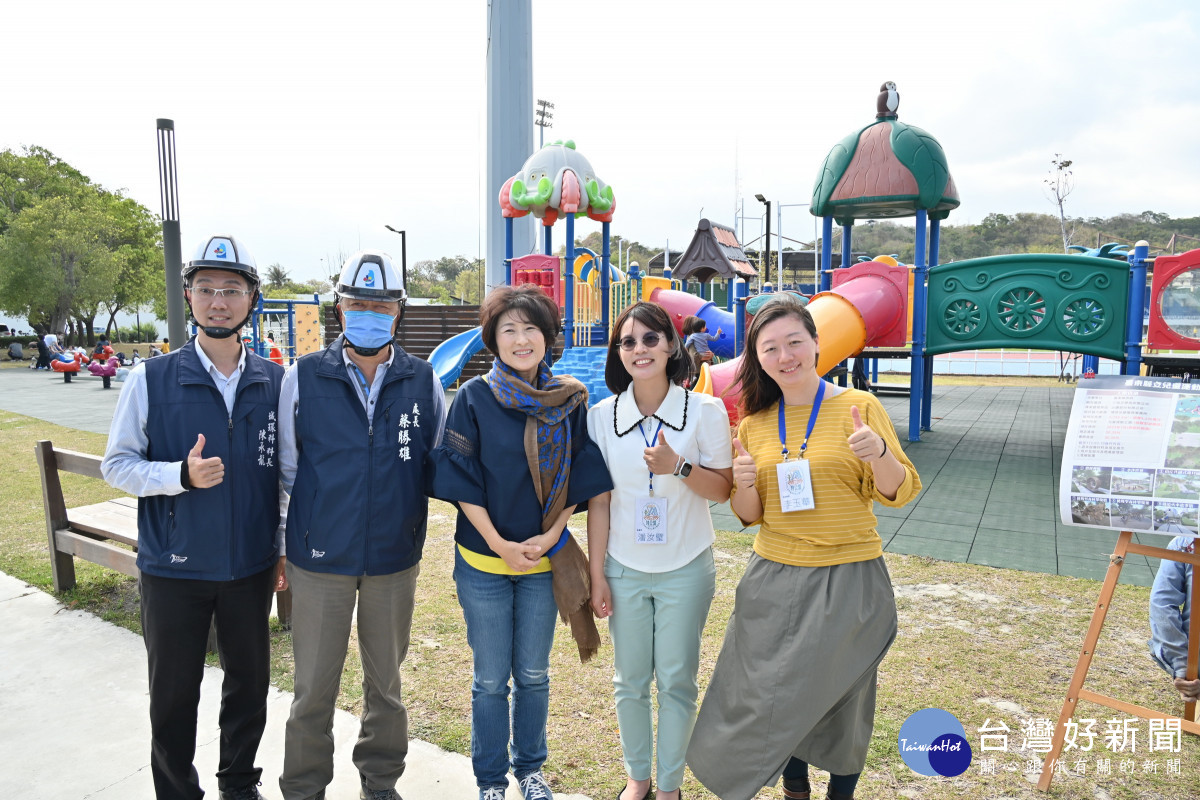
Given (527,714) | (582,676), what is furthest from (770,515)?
(582,676)

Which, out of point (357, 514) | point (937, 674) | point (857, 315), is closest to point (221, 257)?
point (357, 514)

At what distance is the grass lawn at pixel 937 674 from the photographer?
8.62 feet

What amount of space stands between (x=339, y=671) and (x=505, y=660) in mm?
565

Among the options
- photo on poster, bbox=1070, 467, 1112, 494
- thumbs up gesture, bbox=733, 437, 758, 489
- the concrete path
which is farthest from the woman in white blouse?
photo on poster, bbox=1070, 467, 1112, 494

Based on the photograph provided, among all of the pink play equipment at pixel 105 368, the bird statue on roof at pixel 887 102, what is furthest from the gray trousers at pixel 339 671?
the pink play equipment at pixel 105 368

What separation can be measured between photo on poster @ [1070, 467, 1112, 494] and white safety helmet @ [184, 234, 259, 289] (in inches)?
119

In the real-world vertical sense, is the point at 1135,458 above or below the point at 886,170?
below

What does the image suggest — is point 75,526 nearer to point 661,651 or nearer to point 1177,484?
point 661,651

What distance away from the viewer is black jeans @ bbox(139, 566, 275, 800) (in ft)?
7.60

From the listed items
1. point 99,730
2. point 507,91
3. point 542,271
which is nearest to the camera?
point 99,730

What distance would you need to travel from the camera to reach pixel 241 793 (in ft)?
8.23

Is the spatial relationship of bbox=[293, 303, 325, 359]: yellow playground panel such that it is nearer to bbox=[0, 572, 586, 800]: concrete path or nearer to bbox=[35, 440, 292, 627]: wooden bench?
bbox=[35, 440, 292, 627]: wooden bench

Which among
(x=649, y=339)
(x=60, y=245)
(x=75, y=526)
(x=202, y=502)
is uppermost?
(x=60, y=245)

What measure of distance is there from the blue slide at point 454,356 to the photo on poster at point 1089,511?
381 inches
